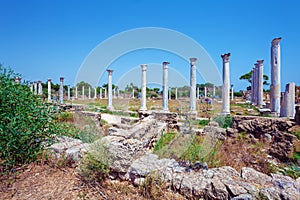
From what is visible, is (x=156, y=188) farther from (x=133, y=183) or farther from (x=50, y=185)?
(x=50, y=185)

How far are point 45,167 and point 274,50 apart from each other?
14.7m

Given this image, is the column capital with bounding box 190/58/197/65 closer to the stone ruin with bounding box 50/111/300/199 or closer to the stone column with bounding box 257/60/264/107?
the stone column with bounding box 257/60/264/107

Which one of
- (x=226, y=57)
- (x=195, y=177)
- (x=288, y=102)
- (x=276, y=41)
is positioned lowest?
(x=195, y=177)

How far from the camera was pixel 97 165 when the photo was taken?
9.75 feet

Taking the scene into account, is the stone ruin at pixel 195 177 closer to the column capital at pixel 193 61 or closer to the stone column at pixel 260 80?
the column capital at pixel 193 61

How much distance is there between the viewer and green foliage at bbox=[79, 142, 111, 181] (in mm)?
2959

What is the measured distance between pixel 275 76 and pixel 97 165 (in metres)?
14.1

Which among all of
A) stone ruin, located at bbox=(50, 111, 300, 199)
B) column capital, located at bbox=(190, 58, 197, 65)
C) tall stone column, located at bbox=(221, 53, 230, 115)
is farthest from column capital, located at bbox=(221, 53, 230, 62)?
stone ruin, located at bbox=(50, 111, 300, 199)

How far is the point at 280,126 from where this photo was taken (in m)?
7.33

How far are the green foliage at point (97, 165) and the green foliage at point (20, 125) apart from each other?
1238 millimetres

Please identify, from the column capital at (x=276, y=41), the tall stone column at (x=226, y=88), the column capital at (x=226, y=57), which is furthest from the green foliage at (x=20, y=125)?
the column capital at (x=276, y=41)

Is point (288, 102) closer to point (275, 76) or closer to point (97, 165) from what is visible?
point (275, 76)

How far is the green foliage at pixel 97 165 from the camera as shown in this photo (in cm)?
296

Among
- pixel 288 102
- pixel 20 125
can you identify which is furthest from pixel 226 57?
pixel 20 125
